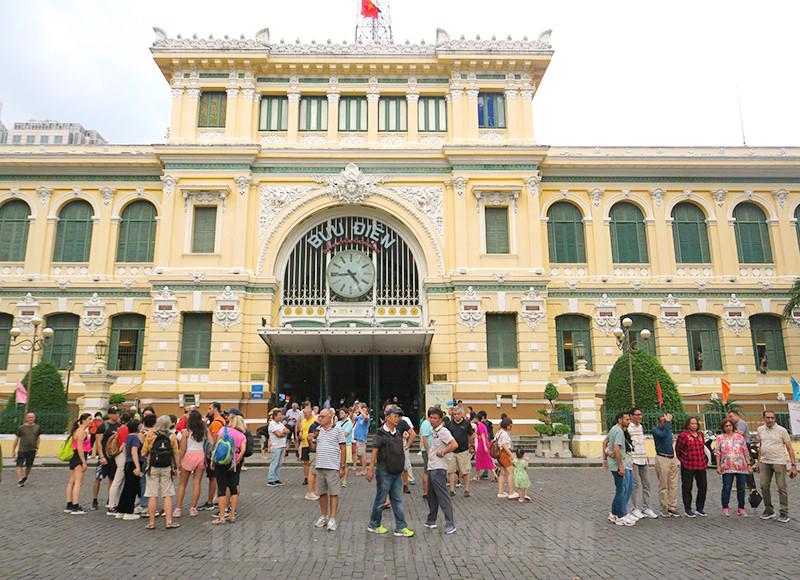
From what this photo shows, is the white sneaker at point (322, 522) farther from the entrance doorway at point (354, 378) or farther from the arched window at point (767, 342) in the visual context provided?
the arched window at point (767, 342)

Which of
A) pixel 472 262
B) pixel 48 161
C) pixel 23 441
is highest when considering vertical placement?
pixel 48 161

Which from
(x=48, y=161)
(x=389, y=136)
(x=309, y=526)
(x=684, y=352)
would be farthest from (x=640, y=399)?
(x=48, y=161)

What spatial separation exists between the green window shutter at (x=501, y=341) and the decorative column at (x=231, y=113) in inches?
596

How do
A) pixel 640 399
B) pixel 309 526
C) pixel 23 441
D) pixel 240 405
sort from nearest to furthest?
1. pixel 309 526
2. pixel 23 441
3. pixel 640 399
4. pixel 240 405

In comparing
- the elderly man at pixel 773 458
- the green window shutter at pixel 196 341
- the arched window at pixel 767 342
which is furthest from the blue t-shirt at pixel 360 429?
the arched window at pixel 767 342

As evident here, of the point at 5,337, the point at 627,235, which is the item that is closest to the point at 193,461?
the point at 5,337

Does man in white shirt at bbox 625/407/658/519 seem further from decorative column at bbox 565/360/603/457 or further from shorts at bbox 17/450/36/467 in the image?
shorts at bbox 17/450/36/467

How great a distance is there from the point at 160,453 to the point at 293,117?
22.6 metres

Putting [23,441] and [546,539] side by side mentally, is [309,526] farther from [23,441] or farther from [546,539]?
[23,441]

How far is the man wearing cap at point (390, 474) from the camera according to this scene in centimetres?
1026

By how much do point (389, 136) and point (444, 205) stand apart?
14.9 ft

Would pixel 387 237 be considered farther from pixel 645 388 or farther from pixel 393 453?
pixel 393 453

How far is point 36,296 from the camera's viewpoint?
2919 centimetres

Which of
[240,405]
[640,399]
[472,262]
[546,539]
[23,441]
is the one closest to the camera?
[546,539]
